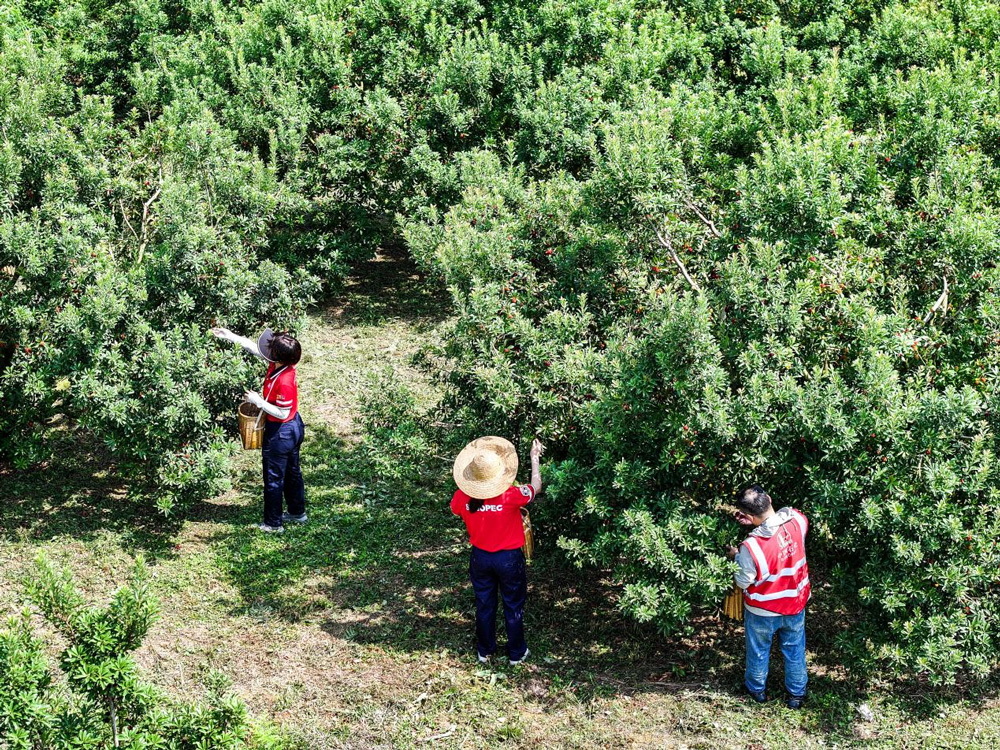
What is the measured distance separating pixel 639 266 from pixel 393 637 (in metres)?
3.44

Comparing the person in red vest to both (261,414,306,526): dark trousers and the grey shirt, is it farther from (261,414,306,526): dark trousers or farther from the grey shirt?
(261,414,306,526): dark trousers

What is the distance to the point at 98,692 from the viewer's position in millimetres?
5102

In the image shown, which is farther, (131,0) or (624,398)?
(131,0)

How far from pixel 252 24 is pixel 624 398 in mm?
9757

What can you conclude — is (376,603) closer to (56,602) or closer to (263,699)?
(263,699)

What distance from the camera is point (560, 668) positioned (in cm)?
768

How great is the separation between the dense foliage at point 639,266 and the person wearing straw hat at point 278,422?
1.36ft

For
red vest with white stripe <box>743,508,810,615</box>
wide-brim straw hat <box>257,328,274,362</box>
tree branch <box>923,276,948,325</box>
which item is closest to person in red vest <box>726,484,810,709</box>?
red vest with white stripe <box>743,508,810,615</box>

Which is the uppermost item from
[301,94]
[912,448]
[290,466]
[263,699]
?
[301,94]

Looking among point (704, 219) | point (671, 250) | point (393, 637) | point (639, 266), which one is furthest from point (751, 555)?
point (393, 637)

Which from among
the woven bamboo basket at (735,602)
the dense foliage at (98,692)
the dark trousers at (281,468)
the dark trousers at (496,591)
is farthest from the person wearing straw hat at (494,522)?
the dense foliage at (98,692)

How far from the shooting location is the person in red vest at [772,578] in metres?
6.64

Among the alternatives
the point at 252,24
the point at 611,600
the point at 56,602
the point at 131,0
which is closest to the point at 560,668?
the point at 611,600

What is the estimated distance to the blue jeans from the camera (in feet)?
22.6
